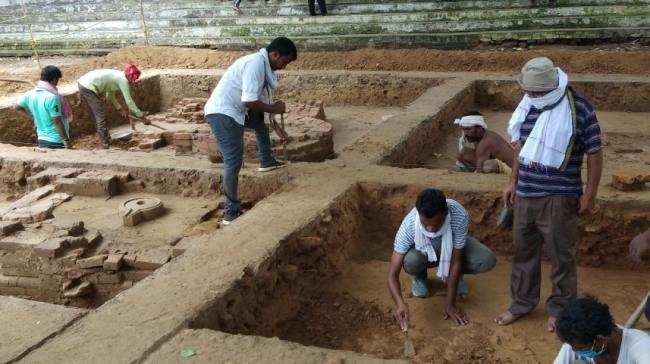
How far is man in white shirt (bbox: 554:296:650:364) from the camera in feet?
7.22

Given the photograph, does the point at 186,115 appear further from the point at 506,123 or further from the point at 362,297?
the point at 362,297

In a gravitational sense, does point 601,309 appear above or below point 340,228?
above

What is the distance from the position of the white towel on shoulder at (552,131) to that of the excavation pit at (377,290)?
116cm

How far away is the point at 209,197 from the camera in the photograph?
5691mm

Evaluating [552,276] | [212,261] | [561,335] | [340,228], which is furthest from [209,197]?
[561,335]

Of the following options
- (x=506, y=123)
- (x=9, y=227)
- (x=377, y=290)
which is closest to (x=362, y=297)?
(x=377, y=290)

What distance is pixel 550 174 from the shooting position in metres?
3.19

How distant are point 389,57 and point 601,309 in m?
9.26

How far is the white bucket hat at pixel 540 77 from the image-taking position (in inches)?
118

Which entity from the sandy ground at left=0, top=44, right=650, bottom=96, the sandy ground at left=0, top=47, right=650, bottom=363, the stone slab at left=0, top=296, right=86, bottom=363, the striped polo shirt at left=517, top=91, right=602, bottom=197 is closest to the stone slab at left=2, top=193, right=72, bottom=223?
the sandy ground at left=0, top=47, right=650, bottom=363

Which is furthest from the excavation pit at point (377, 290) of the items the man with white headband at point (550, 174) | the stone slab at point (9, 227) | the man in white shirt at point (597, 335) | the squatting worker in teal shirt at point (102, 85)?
the squatting worker in teal shirt at point (102, 85)

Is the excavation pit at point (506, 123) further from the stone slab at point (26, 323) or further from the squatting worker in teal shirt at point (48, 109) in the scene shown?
the squatting worker in teal shirt at point (48, 109)

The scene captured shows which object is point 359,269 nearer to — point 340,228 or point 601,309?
point 340,228

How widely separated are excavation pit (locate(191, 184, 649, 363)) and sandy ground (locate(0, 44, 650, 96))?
238 inches
